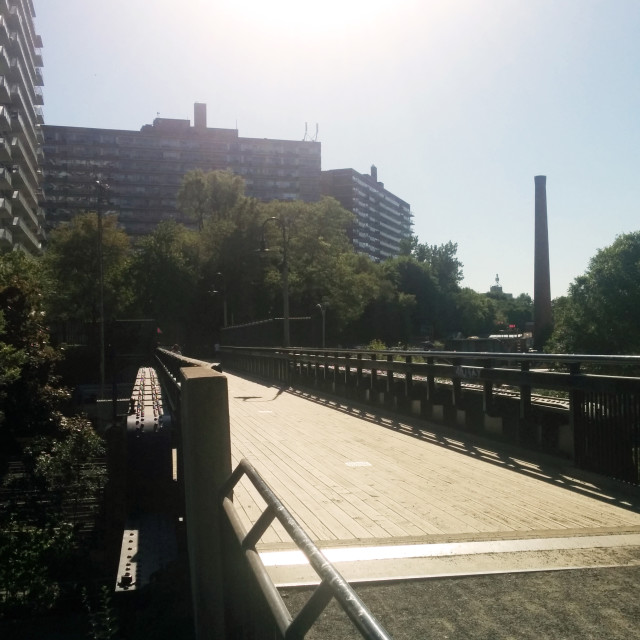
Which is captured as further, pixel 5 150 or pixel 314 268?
pixel 314 268

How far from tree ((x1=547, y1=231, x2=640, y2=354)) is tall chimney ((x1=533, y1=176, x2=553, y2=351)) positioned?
5.91m

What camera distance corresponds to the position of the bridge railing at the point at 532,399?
761 cm

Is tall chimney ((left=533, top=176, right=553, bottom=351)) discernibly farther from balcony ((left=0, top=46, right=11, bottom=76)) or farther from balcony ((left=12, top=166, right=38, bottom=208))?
balcony ((left=0, top=46, right=11, bottom=76))

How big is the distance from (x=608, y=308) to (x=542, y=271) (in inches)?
368

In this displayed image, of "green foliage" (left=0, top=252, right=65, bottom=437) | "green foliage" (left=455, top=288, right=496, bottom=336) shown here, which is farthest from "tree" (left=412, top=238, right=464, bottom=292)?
"green foliage" (left=0, top=252, right=65, bottom=437)

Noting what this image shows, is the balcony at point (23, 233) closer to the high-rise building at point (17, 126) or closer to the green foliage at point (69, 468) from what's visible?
the high-rise building at point (17, 126)

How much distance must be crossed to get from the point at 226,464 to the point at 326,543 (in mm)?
1539

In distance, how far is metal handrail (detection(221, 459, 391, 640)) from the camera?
1.62 meters

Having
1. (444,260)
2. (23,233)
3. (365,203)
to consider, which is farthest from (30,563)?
(365,203)

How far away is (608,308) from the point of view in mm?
62406

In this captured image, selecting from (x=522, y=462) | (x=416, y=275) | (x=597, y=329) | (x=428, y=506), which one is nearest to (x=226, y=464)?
(x=428, y=506)

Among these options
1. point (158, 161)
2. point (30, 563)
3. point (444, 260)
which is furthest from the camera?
point (158, 161)

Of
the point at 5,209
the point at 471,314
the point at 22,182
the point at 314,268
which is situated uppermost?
the point at 22,182

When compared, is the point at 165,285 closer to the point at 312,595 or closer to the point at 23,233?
the point at 23,233
